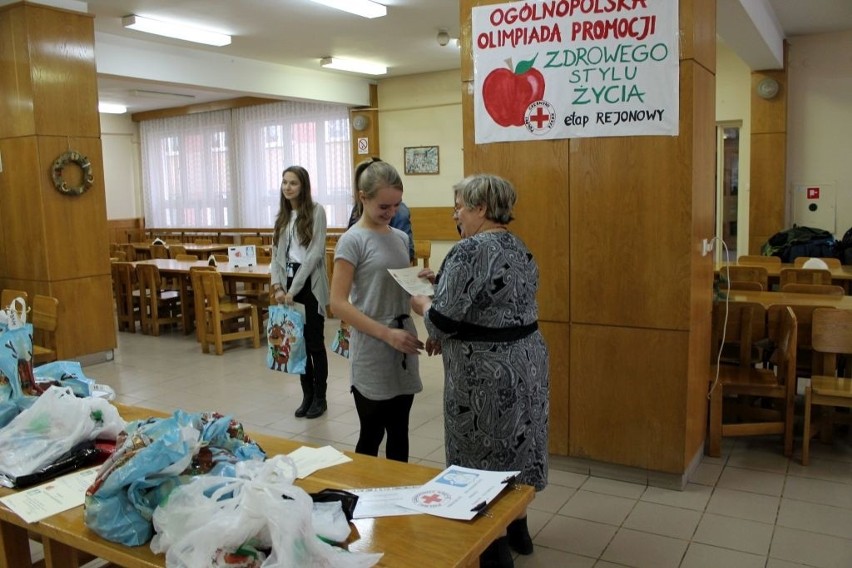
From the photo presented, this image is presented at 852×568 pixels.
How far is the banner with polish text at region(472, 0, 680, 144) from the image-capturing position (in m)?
3.24

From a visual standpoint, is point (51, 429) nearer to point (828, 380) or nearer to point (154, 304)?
point (828, 380)

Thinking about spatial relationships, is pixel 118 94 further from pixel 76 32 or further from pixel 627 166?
pixel 627 166

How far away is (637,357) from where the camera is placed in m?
3.44

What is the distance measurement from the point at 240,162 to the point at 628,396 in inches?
398

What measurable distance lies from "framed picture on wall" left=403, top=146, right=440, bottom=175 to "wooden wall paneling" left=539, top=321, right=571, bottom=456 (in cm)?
699

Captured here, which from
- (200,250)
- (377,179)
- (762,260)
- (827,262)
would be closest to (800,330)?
(762,260)

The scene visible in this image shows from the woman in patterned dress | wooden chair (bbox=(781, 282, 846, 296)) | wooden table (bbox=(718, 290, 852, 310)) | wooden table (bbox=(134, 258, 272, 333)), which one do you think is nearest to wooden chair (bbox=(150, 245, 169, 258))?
wooden table (bbox=(134, 258, 272, 333))

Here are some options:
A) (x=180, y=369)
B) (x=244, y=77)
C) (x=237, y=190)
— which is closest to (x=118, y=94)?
(x=237, y=190)

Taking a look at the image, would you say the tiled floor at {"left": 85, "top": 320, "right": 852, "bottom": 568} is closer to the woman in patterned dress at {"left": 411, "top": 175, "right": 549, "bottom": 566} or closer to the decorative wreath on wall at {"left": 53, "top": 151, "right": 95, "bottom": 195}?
the woman in patterned dress at {"left": 411, "top": 175, "right": 549, "bottom": 566}

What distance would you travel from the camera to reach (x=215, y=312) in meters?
6.68

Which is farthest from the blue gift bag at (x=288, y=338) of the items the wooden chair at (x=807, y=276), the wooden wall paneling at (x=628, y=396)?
the wooden chair at (x=807, y=276)

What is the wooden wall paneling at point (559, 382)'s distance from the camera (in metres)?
3.63

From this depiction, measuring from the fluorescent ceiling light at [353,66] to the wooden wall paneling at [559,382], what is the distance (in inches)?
251

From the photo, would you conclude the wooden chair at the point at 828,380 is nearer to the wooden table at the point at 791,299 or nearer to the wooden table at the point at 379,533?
the wooden table at the point at 791,299
